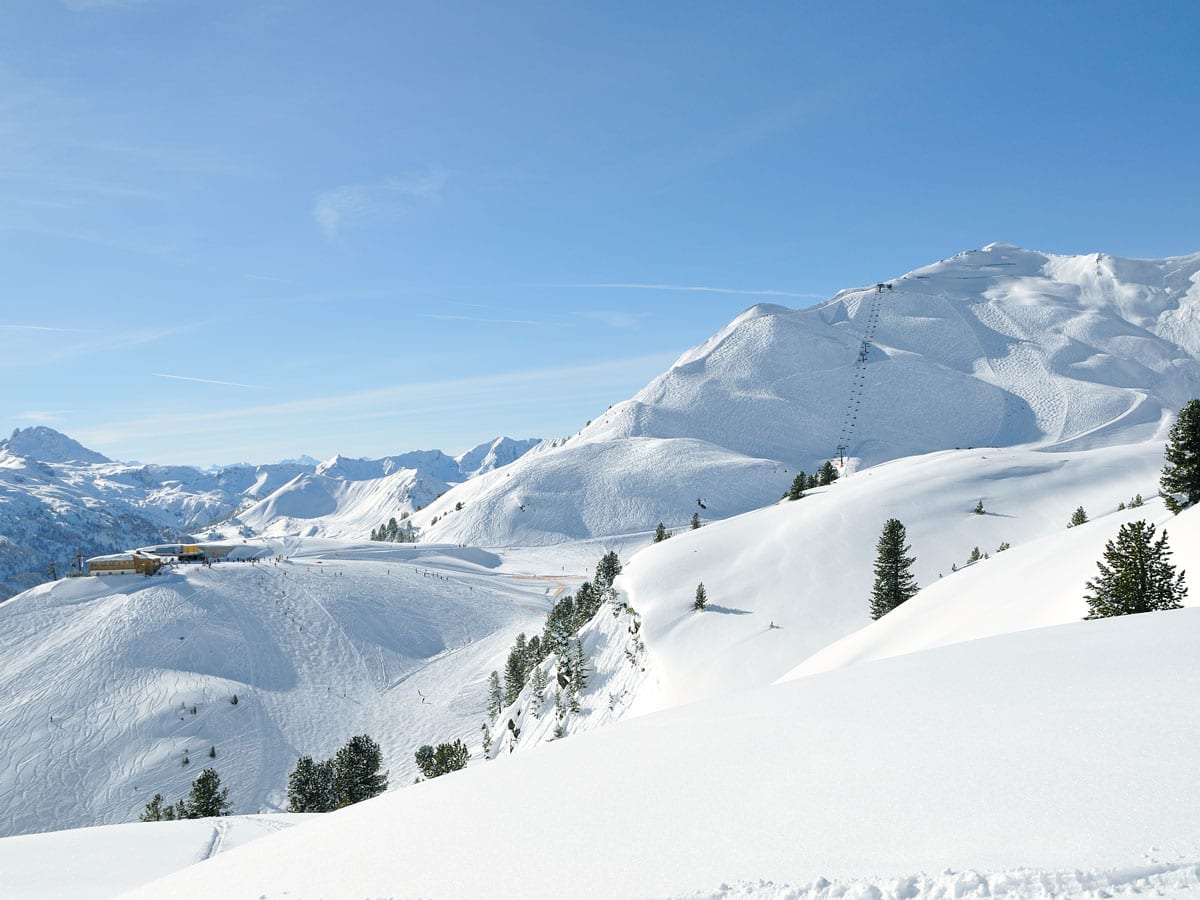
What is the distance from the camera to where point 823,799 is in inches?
278

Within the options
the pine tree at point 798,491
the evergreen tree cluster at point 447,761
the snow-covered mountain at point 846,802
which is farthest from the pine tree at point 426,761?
the pine tree at point 798,491

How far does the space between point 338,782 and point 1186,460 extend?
50.9 m

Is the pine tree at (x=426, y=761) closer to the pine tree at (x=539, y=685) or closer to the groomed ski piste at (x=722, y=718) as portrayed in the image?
the groomed ski piste at (x=722, y=718)

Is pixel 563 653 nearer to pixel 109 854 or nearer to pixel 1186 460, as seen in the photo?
pixel 109 854

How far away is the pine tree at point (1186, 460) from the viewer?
2755cm

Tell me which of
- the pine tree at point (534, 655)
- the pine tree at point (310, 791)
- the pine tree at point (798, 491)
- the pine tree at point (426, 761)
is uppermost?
the pine tree at point (798, 491)

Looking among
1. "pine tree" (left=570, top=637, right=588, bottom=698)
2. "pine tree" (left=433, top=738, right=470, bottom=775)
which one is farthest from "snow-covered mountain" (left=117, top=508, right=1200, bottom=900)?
"pine tree" (left=570, top=637, right=588, bottom=698)

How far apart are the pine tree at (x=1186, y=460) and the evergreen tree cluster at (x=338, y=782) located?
46.8 m

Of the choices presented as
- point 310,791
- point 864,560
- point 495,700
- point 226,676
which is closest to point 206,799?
point 310,791

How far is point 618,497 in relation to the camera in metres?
173

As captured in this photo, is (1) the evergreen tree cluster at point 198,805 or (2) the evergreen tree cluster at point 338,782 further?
(2) the evergreen tree cluster at point 338,782

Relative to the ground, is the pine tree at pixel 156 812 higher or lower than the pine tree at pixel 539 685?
lower

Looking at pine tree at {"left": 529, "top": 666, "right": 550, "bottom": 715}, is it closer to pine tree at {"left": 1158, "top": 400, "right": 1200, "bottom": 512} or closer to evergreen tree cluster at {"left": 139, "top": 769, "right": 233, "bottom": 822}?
evergreen tree cluster at {"left": 139, "top": 769, "right": 233, "bottom": 822}

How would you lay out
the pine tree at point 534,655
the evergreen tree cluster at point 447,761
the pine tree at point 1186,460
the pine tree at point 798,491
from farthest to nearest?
the pine tree at point 798,491, the pine tree at point 534,655, the evergreen tree cluster at point 447,761, the pine tree at point 1186,460
